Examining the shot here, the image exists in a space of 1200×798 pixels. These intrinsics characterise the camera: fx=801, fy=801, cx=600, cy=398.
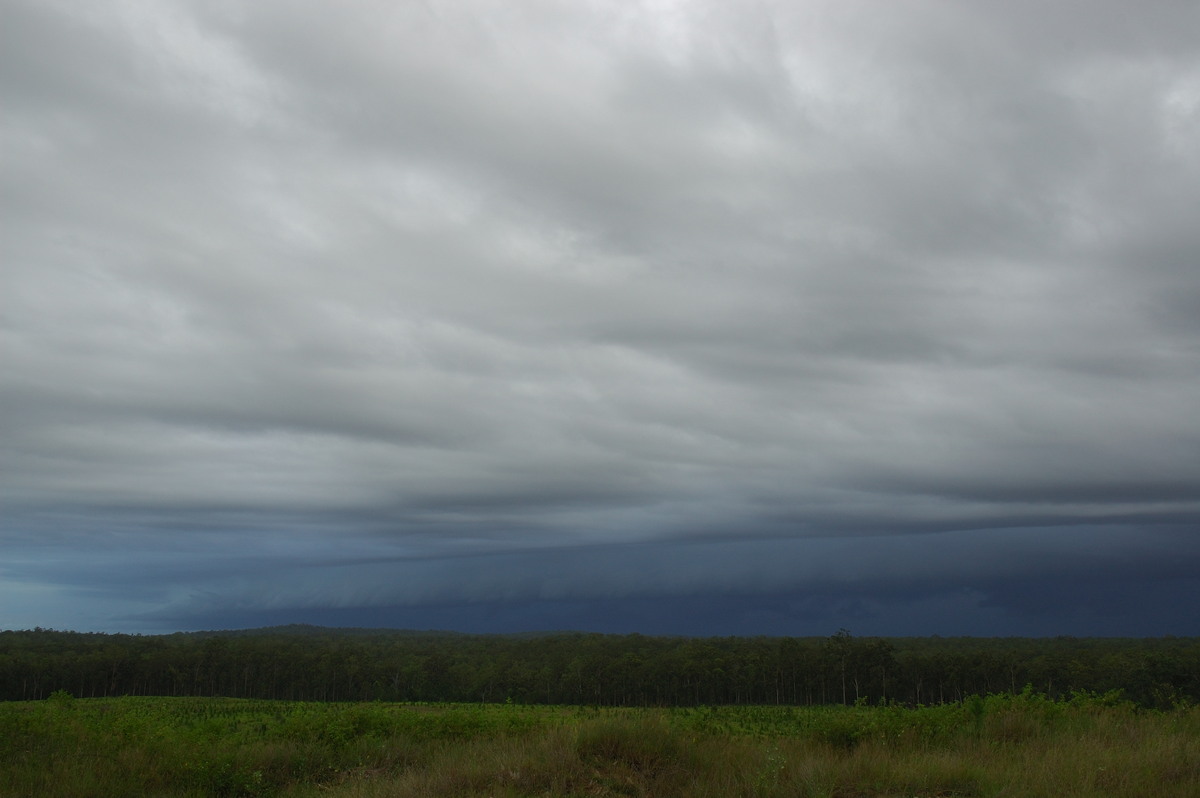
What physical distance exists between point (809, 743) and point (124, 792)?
46.5 ft

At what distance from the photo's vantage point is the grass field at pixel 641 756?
1347cm

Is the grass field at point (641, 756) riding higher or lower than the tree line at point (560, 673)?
higher

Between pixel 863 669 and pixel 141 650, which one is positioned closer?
pixel 863 669

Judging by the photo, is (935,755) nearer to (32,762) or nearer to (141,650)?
(32,762)

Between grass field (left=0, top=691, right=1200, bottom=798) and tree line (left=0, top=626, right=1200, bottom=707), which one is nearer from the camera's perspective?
grass field (left=0, top=691, right=1200, bottom=798)

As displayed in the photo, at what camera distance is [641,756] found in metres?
15.4

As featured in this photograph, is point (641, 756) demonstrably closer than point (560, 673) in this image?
Yes

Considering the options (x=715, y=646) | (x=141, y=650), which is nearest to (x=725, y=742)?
(x=715, y=646)

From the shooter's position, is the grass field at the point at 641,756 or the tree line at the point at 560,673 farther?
the tree line at the point at 560,673

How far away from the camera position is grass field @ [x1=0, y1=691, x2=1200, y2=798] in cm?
1347

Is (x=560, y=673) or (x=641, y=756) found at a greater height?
(x=641, y=756)

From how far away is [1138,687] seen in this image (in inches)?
2680

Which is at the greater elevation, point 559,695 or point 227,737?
point 227,737

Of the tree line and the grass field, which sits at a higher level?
the grass field
